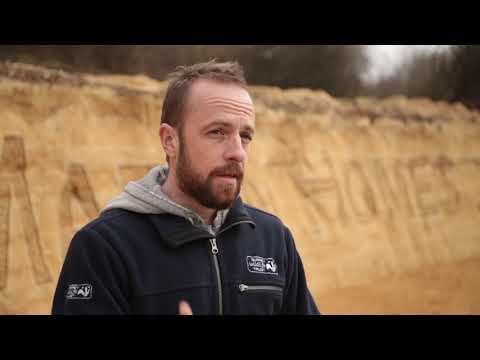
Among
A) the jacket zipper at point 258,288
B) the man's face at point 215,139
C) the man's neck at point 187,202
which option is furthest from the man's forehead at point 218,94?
the jacket zipper at point 258,288

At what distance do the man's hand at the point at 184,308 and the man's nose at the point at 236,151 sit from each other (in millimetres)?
422

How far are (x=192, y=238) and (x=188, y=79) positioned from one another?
1.53 ft

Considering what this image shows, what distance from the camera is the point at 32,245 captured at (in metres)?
4.96

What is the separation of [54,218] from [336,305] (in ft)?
11.1

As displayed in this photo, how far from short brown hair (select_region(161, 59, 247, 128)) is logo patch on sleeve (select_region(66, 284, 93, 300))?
53 cm

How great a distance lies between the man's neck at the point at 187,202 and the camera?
→ 1.65 metres

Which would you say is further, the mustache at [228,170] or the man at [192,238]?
the mustache at [228,170]

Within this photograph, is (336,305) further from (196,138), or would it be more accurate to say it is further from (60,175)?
(196,138)

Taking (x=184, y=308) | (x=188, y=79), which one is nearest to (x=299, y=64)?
(x=188, y=79)

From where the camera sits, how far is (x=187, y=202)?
1655mm

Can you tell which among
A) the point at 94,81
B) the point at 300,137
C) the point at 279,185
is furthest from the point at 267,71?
the point at 94,81

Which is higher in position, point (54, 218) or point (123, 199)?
point (54, 218)

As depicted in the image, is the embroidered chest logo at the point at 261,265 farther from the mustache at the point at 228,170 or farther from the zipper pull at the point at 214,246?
the mustache at the point at 228,170

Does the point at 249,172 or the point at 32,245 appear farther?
the point at 249,172
